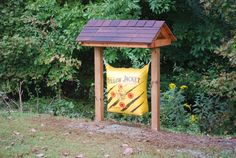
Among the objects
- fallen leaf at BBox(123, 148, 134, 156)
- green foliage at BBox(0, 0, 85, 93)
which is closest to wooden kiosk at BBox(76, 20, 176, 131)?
fallen leaf at BBox(123, 148, 134, 156)

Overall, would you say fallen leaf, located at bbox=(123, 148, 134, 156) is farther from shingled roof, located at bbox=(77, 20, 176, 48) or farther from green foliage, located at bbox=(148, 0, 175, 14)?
green foliage, located at bbox=(148, 0, 175, 14)

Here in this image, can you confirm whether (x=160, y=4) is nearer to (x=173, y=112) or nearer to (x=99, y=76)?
(x=173, y=112)

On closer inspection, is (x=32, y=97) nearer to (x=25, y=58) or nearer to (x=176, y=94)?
(x=25, y=58)

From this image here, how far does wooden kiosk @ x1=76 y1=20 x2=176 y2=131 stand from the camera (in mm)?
6426

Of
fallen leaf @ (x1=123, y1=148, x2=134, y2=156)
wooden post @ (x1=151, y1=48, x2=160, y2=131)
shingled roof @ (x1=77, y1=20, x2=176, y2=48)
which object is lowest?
fallen leaf @ (x1=123, y1=148, x2=134, y2=156)

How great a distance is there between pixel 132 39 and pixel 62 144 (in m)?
1.80

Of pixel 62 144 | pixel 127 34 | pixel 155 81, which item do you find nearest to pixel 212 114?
pixel 155 81

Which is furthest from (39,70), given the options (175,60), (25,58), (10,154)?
(10,154)

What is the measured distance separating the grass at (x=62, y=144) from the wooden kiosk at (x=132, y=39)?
85 cm

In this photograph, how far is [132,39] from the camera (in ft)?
21.2

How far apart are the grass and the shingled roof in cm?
136

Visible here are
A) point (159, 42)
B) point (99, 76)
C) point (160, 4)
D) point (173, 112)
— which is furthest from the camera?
point (160, 4)

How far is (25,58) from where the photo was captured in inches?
411

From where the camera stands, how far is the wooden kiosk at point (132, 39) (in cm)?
643
